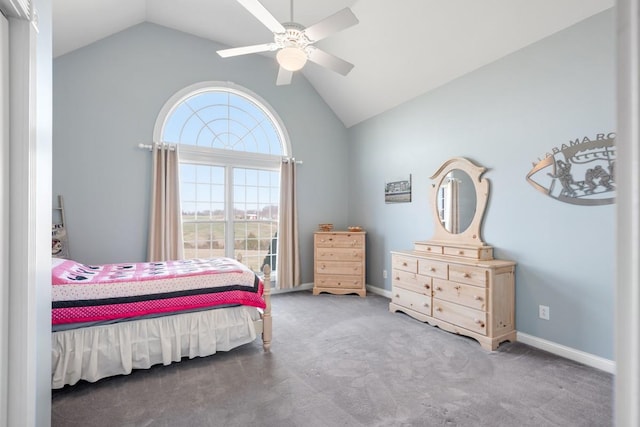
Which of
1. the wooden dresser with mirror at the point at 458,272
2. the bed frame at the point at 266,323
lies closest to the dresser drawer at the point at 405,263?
the wooden dresser with mirror at the point at 458,272

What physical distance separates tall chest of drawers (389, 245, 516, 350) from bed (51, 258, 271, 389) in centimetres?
176

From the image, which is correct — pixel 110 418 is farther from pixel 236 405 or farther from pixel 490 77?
pixel 490 77

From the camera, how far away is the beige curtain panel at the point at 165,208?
3.79 meters

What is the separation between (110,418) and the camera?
1854 mm

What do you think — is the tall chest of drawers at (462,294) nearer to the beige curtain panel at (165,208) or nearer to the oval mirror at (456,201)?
the oval mirror at (456,201)

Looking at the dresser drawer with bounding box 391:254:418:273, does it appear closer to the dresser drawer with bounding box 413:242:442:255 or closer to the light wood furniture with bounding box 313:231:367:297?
the dresser drawer with bounding box 413:242:442:255

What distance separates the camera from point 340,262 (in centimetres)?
462

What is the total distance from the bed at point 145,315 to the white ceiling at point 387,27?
2465mm

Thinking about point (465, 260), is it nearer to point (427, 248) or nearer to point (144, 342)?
point (427, 248)

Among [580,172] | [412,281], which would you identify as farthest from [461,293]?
[580,172]

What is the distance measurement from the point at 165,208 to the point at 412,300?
3243mm

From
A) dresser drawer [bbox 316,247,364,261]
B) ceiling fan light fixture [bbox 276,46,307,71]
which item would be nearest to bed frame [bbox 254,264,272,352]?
ceiling fan light fixture [bbox 276,46,307,71]

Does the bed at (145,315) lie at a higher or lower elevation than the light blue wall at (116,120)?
lower

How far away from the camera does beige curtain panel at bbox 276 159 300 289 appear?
4742mm
